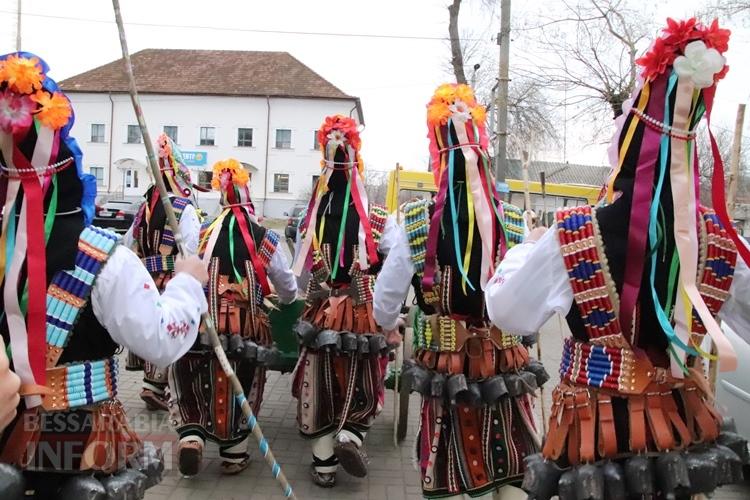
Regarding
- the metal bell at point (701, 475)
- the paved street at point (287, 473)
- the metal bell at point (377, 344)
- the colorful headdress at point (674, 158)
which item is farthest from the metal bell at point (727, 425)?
the metal bell at point (377, 344)

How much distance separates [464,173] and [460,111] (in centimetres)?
34

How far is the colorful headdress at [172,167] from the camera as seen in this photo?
600 centimetres

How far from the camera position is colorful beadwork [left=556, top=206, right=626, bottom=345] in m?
2.19

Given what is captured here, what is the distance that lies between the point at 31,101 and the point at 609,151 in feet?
6.68

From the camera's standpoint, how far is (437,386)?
330 cm

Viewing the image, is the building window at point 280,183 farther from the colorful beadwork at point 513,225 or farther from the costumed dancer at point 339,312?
the colorful beadwork at point 513,225

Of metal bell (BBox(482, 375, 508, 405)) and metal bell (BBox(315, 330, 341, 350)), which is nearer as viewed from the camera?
metal bell (BBox(482, 375, 508, 405))

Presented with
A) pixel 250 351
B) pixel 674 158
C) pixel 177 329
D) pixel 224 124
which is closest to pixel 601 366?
pixel 674 158

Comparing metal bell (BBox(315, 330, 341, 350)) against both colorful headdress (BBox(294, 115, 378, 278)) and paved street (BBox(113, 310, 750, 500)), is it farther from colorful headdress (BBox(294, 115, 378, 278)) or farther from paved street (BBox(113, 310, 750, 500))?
paved street (BBox(113, 310, 750, 500))

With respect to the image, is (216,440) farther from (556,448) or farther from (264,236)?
(556,448)

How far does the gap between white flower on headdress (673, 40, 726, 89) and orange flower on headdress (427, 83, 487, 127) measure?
146 cm

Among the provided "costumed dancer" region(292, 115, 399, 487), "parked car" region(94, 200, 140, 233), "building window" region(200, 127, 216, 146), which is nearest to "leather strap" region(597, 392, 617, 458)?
"costumed dancer" region(292, 115, 399, 487)

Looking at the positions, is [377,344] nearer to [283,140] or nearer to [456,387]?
[456,387]

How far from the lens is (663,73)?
7.23 ft
